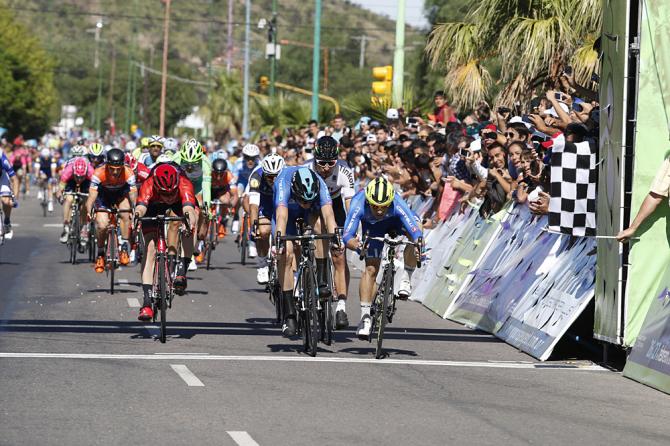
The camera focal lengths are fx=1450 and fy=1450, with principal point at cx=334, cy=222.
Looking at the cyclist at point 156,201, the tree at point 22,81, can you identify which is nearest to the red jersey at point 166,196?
the cyclist at point 156,201

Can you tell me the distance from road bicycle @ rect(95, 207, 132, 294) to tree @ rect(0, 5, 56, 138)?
75205mm

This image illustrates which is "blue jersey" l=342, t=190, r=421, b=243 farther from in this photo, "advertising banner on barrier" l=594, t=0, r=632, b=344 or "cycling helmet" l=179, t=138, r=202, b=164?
"cycling helmet" l=179, t=138, r=202, b=164

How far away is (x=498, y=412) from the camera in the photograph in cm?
966

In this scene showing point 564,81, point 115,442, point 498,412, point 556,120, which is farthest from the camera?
point 564,81

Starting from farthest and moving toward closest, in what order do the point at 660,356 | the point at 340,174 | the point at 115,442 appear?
1. the point at 340,174
2. the point at 660,356
3. the point at 115,442

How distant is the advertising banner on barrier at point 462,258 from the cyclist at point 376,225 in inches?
131

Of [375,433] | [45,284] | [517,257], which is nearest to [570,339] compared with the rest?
[517,257]

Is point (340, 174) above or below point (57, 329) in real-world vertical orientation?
above

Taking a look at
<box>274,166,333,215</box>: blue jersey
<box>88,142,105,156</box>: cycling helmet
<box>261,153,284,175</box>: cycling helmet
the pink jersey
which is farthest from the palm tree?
<box>274,166,333,215</box>: blue jersey

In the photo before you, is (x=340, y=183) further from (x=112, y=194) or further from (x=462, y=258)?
(x=112, y=194)

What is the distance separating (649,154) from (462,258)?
5.62 metres

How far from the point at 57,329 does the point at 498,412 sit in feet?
19.2

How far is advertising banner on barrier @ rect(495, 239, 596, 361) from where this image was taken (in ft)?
42.0

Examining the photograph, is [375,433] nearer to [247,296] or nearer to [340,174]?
[340,174]
